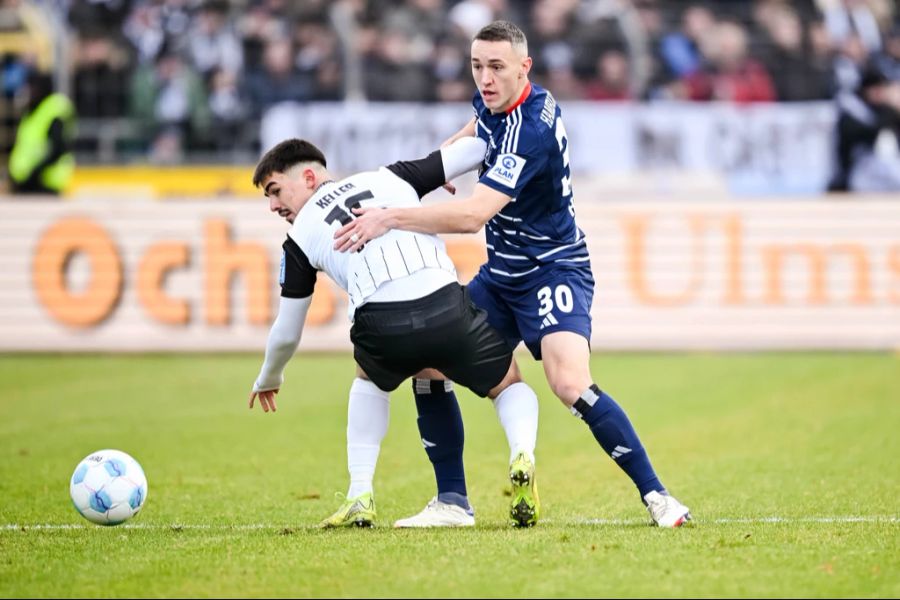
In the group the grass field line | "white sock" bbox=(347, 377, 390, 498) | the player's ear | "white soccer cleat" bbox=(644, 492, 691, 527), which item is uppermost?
the player's ear

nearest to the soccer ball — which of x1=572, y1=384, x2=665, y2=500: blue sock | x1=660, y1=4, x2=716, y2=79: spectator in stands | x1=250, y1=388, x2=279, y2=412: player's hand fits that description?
x1=250, y1=388, x2=279, y2=412: player's hand

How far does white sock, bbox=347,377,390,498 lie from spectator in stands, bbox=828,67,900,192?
1298 centimetres

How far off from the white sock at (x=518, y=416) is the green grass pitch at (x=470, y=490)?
1.26ft

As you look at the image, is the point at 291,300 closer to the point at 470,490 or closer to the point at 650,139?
the point at 470,490

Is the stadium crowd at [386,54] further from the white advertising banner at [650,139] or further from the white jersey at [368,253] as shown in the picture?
the white jersey at [368,253]

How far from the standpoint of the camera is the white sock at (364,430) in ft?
21.6

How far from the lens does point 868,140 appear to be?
18672mm

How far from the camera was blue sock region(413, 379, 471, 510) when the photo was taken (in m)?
6.80

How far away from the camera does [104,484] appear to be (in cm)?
651

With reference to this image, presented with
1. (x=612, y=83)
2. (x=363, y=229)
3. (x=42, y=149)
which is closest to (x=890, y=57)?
(x=612, y=83)

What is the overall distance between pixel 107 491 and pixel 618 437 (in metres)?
2.25

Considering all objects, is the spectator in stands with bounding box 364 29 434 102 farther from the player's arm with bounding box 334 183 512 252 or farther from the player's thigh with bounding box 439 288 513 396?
the player's arm with bounding box 334 183 512 252

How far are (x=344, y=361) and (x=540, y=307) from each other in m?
9.26

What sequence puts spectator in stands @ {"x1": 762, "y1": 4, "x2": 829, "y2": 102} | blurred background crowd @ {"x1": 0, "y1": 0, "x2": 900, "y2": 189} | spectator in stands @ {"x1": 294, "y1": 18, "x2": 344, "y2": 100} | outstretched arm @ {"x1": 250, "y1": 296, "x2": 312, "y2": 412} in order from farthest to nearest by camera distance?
spectator in stands @ {"x1": 762, "y1": 4, "x2": 829, "y2": 102} < blurred background crowd @ {"x1": 0, "y1": 0, "x2": 900, "y2": 189} < spectator in stands @ {"x1": 294, "y1": 18, "x2": 344, "y2": 100} < outstretched arm @ {"x1": 250, "y1": 296, "x2": 312, "y2": 412}
